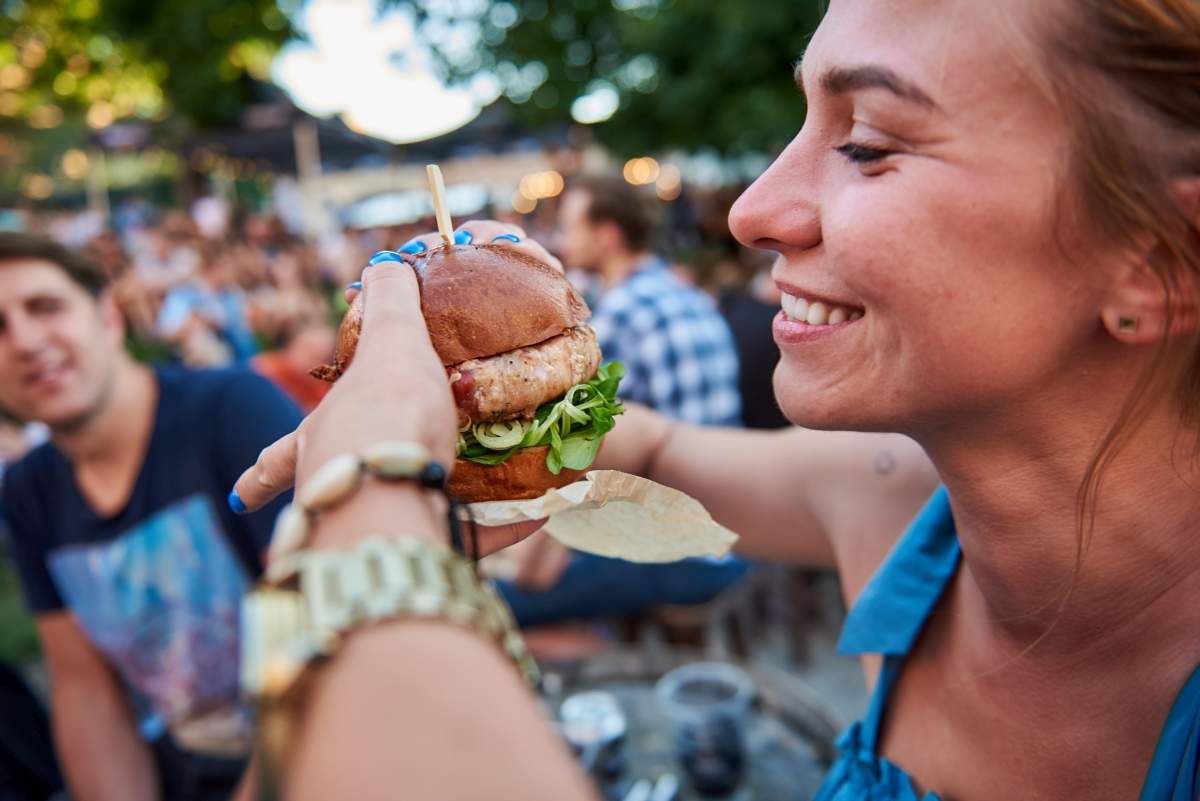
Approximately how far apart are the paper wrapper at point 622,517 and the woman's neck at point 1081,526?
44cm

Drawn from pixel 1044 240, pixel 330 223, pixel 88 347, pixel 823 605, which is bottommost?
pixel 823 605

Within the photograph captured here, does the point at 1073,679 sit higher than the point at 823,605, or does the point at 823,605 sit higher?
the point at 1073,679

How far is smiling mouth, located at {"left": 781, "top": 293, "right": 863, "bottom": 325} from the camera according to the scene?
1.24 metres

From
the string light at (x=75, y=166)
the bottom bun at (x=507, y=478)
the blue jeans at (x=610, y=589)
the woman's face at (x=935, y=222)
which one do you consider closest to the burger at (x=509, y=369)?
the bottom bun at (x=507, y=478)

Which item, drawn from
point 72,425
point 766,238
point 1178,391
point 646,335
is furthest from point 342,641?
point 646,335

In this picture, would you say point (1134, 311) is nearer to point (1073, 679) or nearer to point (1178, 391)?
point (1178, 391)

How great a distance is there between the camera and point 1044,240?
106cm

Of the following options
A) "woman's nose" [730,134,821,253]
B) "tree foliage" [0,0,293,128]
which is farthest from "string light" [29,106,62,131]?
"woman's nose" [730,134,821,253]

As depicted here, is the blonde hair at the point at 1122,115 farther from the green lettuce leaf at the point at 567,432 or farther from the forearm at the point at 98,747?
the forearm at the point at 98,747

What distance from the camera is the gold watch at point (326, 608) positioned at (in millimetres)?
706

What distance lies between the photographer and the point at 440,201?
143 cm

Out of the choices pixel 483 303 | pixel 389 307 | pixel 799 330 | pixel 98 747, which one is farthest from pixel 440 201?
pixel 98 747

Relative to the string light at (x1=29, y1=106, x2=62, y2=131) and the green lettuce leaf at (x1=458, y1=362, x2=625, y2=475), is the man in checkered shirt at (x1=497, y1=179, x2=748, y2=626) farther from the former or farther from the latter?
the string light at (x1=29, y1=106, x2=62, y2=131)

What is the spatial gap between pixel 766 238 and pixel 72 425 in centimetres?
259
